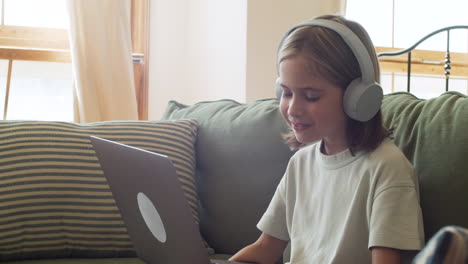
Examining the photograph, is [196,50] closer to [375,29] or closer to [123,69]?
[123,69]

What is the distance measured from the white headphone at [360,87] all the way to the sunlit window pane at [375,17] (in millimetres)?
2699

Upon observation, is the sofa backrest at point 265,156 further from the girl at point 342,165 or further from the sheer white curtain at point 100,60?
the sheer white curtain at point 100,60

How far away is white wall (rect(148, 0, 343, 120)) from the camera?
2.99 m

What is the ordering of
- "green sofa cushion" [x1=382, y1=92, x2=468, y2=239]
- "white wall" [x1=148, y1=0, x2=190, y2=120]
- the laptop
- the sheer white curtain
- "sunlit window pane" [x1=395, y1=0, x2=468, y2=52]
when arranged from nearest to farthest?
the laptop, "green sofa cushion" [x1=382, y1=92, x2=468, y2=239], the sheer white curtain, "white wall" [x1=148, y1=0, x2=190, y2=120], "sunlit window pane" [x1=395, y1=0, x2=468, y2=52]

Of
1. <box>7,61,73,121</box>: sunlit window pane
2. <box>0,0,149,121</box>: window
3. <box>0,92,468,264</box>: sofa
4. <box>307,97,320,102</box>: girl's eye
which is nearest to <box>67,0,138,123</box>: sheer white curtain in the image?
<box>0,0,149,121</box>: window

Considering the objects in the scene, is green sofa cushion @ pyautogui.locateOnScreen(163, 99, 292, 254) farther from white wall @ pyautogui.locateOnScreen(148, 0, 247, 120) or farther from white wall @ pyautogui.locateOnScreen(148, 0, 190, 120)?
white wall @ pyautogui.locateOnScreen(148, 0, 190, 120)

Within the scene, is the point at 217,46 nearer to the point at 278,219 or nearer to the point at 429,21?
the point at 429,21

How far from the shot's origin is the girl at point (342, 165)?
98 cm

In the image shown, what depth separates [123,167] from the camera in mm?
1052

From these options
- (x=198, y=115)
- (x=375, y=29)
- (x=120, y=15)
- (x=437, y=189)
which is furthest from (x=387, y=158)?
(x=375, y=29)

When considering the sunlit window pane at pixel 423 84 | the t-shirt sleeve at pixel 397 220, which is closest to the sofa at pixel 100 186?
the t-shirt sleeve at pixel 397 220

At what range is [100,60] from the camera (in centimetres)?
298

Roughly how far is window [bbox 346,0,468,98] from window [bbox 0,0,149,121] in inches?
67.7

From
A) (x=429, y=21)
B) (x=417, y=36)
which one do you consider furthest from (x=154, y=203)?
(x=429, y=21)
